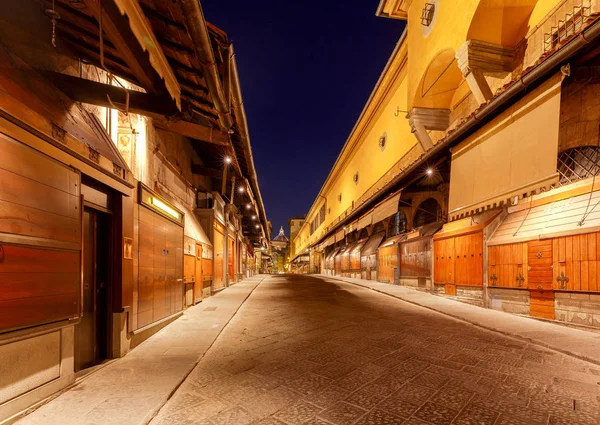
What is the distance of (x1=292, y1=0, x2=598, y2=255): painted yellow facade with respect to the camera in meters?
10.0

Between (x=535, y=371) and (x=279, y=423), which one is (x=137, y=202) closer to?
(x=279, y=423)

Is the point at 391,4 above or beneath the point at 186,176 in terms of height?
above

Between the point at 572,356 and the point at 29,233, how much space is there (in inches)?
296

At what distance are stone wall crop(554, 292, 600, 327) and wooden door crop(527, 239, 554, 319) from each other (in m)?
0.21

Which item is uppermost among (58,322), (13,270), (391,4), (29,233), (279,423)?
(391,4)

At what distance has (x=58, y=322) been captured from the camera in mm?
3375

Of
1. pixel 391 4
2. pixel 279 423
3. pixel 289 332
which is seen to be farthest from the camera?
pixel 391 4

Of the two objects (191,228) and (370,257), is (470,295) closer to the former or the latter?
(191,228)

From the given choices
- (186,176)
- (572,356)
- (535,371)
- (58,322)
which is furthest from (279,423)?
(186,176)

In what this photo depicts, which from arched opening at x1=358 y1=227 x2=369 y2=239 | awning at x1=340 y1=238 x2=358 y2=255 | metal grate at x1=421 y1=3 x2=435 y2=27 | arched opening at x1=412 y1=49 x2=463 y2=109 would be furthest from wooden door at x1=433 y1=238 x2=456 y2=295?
awning at x1=340 y1=238 x2=358 y2=255


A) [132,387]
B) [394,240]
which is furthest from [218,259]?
[132,387]

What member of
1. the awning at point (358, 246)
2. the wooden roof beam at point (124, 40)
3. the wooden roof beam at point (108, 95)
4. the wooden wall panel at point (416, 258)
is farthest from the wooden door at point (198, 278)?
the awning at point (358, 246)

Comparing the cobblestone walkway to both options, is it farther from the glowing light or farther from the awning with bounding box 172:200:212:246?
the awning with bounding box 172:200:212:246

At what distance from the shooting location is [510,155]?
23.4ft
